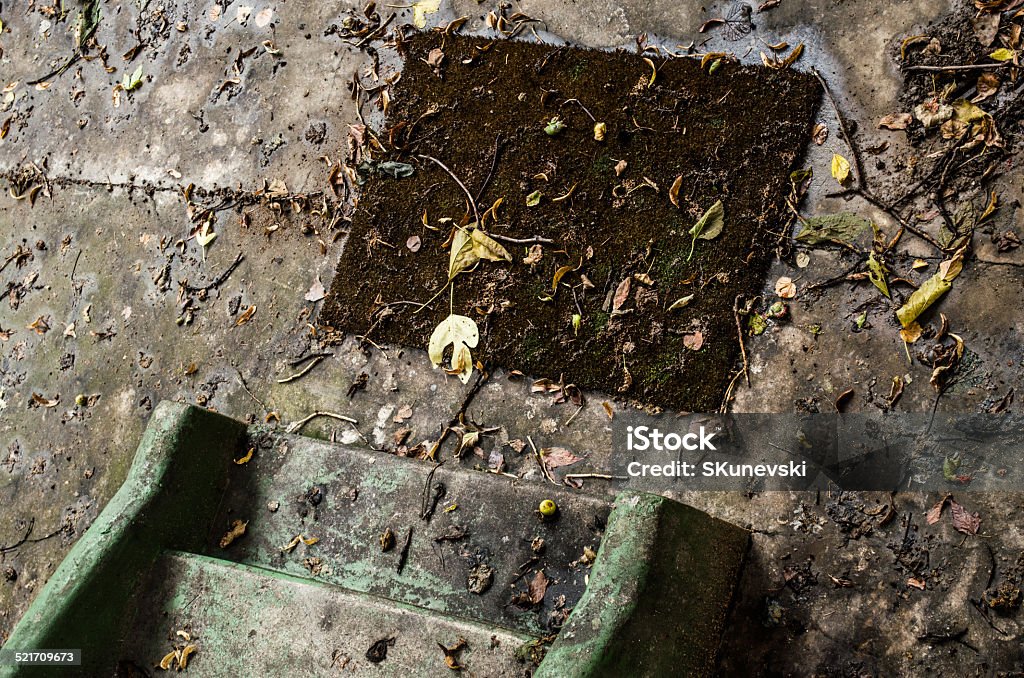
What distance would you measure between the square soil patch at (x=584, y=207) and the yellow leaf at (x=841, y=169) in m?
0.16

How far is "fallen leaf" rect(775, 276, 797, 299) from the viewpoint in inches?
112

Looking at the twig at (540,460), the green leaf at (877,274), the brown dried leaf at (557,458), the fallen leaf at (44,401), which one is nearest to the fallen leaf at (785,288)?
the green leaf at (877,274)

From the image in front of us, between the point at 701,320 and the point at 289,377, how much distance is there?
1.83 metres

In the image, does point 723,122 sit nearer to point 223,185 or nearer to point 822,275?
point 822,275

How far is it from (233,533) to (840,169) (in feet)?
8.90

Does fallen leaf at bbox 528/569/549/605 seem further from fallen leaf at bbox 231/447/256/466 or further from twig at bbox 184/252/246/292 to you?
twig at bbox 184/252/246/292

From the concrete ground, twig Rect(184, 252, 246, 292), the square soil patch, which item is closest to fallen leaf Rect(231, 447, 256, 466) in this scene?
the concrete ground

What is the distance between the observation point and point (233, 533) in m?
2.83

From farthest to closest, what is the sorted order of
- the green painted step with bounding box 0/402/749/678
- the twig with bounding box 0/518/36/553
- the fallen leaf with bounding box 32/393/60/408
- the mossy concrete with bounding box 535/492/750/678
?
the fallen leaf with bounding box 32/393/60/408 → the twig with bounding box 0/518/36/553 → the green painted step with bounding box 0/402/749/678 → the mossy concrete with bounding box 535/492/750/678

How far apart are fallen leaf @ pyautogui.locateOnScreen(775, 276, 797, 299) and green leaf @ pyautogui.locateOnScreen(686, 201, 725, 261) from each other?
0.30m

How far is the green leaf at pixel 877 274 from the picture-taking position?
273 cm

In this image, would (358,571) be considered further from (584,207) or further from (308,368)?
(584,207)

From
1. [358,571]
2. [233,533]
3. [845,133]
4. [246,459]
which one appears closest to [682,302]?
[845,133]

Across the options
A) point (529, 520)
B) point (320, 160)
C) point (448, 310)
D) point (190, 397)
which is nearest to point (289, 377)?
point (190, 397)
